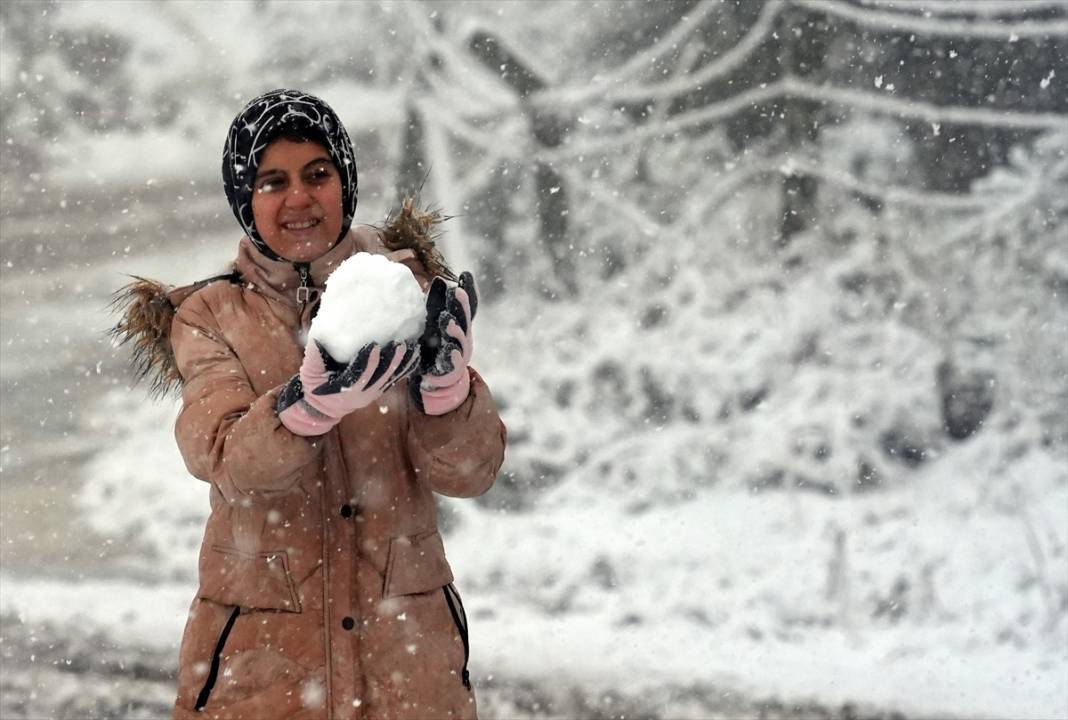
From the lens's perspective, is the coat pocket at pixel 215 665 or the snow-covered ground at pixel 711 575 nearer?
the coat pocket at pixel 215 665

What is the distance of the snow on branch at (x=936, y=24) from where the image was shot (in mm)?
3727

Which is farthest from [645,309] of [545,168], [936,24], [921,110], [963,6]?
[963,6]

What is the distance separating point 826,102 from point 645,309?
2.88 feet

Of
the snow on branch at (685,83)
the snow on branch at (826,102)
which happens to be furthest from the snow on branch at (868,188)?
the snow on branch at (685,83)

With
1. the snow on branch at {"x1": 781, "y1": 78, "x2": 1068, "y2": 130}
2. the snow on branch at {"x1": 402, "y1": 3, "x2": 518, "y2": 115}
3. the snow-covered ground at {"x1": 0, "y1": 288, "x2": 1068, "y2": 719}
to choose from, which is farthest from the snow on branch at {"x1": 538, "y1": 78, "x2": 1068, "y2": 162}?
the snow-covered ground at {"x1": 0, "y1": 288, "x2": 1068, "y2": 719}

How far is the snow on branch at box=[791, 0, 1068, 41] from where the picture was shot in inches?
147

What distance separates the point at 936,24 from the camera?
12.3 feet

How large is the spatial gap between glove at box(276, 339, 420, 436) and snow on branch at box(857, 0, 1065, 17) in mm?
2830

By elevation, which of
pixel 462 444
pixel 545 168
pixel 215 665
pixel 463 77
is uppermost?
pixel 463 77

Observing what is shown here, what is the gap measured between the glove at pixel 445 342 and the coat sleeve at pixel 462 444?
0.05m

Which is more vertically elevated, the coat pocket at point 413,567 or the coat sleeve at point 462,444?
the coat sleeve at point 462,444

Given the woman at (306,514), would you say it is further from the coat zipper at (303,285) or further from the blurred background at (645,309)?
the blurred background at (645,309)

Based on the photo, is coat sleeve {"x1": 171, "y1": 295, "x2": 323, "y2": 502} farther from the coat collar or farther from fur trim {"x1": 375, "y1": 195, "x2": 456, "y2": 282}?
fur trim {"x1": 375, "y1": 195, "x2": 456, "y2": 282}

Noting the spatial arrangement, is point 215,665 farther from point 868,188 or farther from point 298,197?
point 868,188
